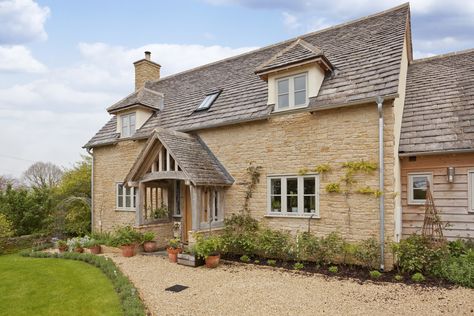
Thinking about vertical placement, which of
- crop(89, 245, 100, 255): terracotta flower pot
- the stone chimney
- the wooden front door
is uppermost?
the stone chimney

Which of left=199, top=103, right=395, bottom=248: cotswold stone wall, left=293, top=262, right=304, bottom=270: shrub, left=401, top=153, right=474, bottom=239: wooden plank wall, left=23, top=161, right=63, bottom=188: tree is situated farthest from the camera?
left=23, top=161, right=63, bottom=188: tree

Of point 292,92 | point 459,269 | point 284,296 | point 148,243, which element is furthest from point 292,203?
point 148,243

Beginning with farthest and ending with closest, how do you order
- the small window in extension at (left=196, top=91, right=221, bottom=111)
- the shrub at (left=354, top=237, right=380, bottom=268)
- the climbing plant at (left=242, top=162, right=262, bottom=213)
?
the small window in extension at (left=196, top=91, right=221, bottom=111) < the climbing plant at (left=242, top=162, right=262, bottom=213) < the shrub at (left=354, top=237, right=380, bottom=268)

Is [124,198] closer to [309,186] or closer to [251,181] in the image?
[251,181]

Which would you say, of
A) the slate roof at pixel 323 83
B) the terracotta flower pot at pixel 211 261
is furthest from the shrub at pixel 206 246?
the slate roof at pixel 323 83

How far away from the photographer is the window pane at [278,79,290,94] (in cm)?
1127

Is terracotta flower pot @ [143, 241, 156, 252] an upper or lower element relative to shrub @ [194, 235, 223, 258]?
lower

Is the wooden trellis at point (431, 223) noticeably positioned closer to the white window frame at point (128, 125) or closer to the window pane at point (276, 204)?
the window pane at point (276, 204)

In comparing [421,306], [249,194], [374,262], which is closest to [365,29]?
[249,194]

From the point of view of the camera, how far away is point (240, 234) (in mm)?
11086

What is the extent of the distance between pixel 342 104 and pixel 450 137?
343 centimetres

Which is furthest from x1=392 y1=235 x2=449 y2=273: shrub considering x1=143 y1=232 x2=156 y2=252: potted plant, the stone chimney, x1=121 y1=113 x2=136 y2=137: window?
the stone chimney

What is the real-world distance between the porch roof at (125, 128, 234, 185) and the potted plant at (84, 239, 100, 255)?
3.14 meters

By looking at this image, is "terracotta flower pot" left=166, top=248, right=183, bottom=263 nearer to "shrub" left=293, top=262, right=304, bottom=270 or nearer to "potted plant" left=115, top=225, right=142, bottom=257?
"potted plant" left=115, top=225, right=142, bottom=257
